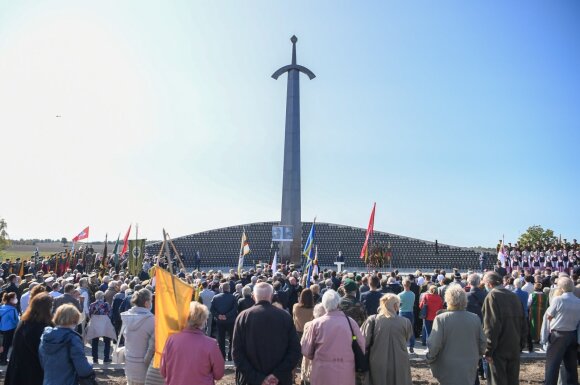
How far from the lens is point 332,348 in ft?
16.6

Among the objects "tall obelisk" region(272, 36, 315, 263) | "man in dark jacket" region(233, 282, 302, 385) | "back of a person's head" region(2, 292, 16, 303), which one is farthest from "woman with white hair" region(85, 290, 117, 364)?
"tall obelisk" region(272, 36, 315, 263)

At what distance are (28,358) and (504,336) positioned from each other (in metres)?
5.33

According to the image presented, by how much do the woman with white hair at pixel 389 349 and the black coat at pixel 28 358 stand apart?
3.35 m

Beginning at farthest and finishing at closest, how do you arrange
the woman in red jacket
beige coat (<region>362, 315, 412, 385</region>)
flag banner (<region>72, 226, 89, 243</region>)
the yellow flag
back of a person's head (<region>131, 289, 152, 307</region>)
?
flag banner (<region>72, 226, 89, 243</region>)
the woman in red jacket
back of a person's head (<region>131, 289, 152, 307</region>)
beige coat (<region>362, 315, 412, 385</region>)
the yellow flag

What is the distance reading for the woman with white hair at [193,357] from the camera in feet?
14.5

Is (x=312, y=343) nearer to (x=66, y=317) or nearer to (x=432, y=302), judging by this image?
(x=66, y=317)

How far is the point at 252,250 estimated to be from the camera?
47156mm

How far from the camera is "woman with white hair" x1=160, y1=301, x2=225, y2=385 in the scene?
4434 millimetres

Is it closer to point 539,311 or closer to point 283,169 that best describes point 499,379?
point 539,311

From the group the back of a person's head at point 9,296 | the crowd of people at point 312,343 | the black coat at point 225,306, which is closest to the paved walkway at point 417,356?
the black coat at point 225,306

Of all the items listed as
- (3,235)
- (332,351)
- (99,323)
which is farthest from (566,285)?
(3,235)

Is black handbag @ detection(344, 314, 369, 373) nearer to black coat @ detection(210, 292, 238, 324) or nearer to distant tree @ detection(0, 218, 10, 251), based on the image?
black coat @ detection(210, 292, 238, 324)

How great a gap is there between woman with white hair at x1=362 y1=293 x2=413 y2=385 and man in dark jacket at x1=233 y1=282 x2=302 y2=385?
107 centimetres

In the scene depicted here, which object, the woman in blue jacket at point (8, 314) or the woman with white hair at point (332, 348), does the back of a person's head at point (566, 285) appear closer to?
the woman with white hair at point (332, 348)
